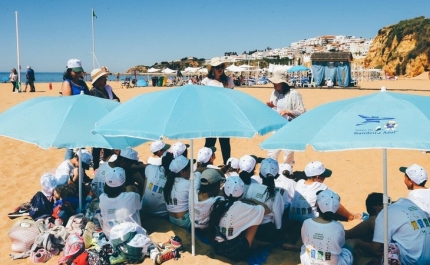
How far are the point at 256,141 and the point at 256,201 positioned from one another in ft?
19.9

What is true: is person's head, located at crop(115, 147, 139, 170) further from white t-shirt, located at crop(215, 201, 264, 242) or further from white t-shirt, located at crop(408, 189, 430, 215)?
white t-shirt, located at crop(408, 189, 430, 215)

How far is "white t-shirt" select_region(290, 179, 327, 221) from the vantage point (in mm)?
4125

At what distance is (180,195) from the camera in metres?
4.19

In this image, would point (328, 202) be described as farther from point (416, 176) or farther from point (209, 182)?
point (209, 182)

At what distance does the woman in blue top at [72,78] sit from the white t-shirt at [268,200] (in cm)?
302

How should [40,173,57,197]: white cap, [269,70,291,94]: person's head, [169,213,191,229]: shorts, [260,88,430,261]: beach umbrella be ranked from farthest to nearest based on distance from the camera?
1. [269,70,291,94]: person's head
2. [40,173,57,197]: white cap
3. [169,213,191,229]: shorts
4. [260,88,430,261]: beach umbrella

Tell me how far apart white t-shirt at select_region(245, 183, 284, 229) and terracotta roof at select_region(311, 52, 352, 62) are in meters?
25.7

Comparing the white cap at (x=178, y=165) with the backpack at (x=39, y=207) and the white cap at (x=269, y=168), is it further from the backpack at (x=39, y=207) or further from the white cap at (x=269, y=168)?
the backpack at (x=39, y=207)

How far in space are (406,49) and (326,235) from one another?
49.6 m

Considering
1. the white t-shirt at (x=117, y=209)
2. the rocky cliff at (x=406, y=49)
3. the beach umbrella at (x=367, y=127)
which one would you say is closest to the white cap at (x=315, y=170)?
the beach umbrella at (x=367, y=127)

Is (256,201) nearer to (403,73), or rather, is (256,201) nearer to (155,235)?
(155,235)

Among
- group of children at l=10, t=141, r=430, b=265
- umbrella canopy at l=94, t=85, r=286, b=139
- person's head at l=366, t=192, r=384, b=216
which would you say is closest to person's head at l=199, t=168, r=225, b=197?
group of children at l=10, t=141, r=430, b=265

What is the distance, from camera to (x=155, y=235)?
440 centimetres

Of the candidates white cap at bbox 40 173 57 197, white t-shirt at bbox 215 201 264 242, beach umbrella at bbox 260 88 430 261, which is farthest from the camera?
white cap at bbox 40 173 57 197
